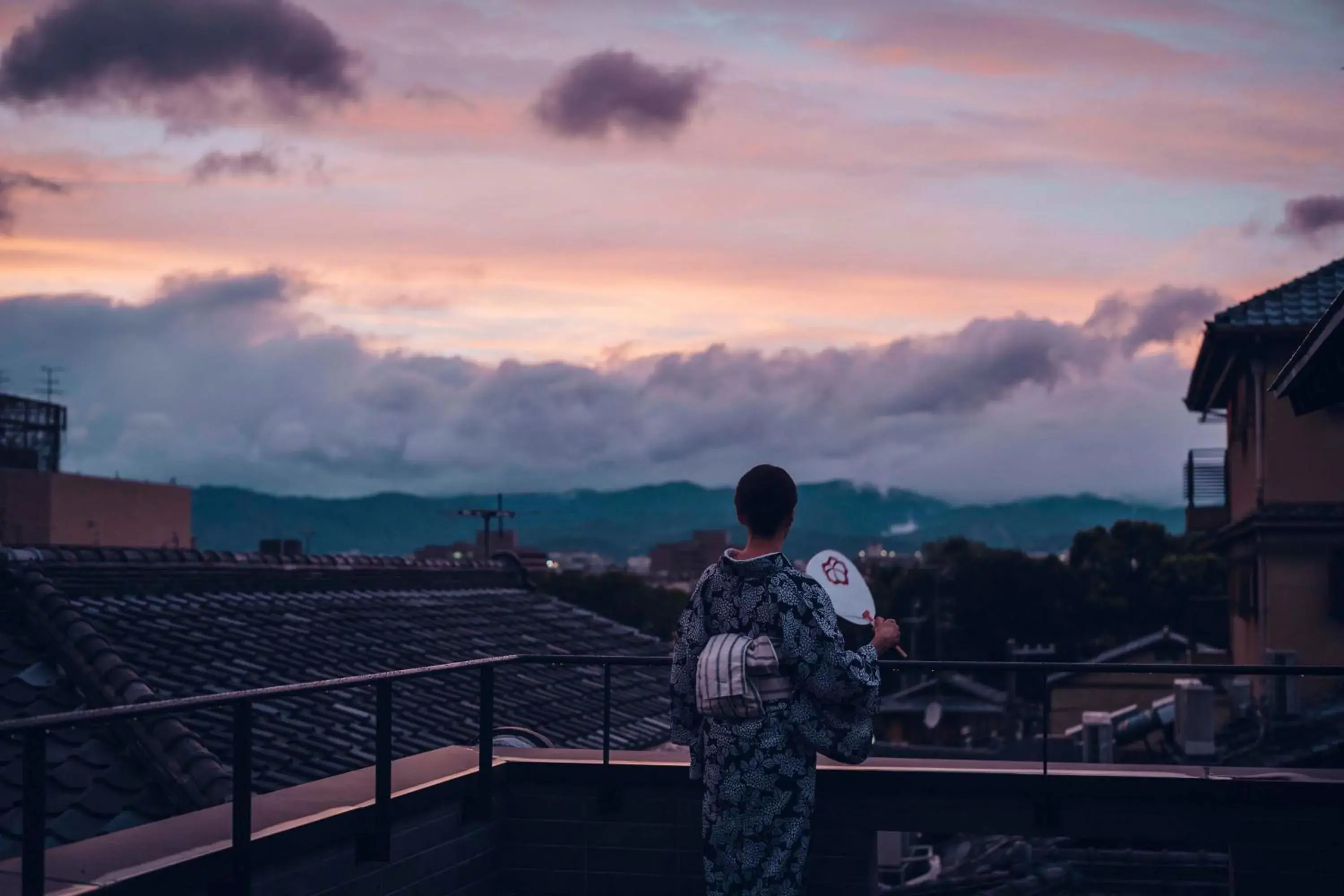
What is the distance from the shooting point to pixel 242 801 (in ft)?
17.7

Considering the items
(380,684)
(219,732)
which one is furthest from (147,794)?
(380,684)

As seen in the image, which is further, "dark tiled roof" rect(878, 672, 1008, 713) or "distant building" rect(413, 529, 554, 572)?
"dark tiled roof" rect(878, 672, 1008, 713)

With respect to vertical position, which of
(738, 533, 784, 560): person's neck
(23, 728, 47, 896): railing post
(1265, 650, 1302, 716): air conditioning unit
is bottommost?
(1265, 650, 1302, 716): air conditioning unit

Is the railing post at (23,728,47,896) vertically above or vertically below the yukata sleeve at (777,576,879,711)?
below

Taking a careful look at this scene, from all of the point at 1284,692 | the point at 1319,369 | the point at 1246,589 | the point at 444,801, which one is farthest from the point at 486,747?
the point at 1246,589

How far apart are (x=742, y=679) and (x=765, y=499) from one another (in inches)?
26.6

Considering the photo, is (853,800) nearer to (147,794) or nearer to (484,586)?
(147,794)

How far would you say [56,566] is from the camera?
15.8 m

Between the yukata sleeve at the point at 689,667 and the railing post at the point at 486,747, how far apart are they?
6.63 ft

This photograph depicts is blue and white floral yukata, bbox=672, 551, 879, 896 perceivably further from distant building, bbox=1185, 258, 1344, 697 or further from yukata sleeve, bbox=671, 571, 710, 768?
distant building, bbox=1185, 258, 1344, 697

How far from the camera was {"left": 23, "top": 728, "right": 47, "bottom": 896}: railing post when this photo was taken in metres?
4.30

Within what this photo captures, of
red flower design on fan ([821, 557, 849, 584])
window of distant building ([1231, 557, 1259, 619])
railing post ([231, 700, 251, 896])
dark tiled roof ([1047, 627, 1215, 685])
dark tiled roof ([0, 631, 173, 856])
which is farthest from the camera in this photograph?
dark tiled roof ([1047, 627, 1215, 685])

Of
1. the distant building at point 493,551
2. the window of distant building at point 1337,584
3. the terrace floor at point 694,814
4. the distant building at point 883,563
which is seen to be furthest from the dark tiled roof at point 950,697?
the terrace floor at point 694,814

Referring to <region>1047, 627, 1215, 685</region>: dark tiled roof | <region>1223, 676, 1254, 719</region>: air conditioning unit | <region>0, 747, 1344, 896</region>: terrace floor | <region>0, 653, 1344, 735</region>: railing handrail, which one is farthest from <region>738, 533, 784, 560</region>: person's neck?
<region>1047, 627, 1215, 685</region>: dark tiled roof
